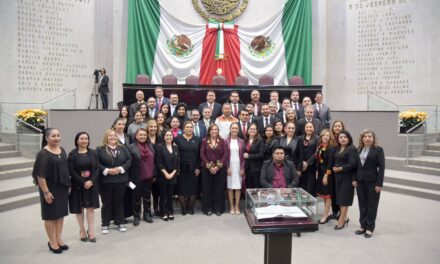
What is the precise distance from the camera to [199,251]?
397 centimetres

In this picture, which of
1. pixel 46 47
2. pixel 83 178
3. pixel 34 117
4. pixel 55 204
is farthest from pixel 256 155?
pixel 46 47

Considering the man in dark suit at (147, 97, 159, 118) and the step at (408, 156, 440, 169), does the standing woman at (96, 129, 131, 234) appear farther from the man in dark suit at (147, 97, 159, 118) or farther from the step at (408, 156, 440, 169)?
the step at (408, 156, 440, 169)

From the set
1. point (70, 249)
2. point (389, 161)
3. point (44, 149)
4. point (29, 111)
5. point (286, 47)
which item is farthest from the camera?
point (286, 47)

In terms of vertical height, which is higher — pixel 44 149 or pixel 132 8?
pixel 132 8

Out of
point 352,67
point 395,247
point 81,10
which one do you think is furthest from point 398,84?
point 81,10

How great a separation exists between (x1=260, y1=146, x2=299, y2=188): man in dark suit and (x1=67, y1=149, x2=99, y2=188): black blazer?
2066mm

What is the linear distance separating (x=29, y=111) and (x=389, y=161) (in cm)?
852

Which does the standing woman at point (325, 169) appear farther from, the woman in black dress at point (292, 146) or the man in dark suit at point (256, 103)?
the man in dark suit at point (256, 103)

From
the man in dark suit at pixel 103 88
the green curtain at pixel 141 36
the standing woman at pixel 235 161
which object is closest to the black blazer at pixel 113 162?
the standing woman at pixel 235 161

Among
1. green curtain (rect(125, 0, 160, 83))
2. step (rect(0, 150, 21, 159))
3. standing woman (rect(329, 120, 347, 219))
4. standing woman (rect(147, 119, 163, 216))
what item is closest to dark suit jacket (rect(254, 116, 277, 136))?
standing woman (rect(329, 120, 347, 219))

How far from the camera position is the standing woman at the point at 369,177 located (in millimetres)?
4406

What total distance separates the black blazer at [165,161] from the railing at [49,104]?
5.22 metres

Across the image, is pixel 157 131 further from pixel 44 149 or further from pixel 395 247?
pixel 395 247

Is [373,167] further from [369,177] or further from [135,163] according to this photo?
[135,163]
